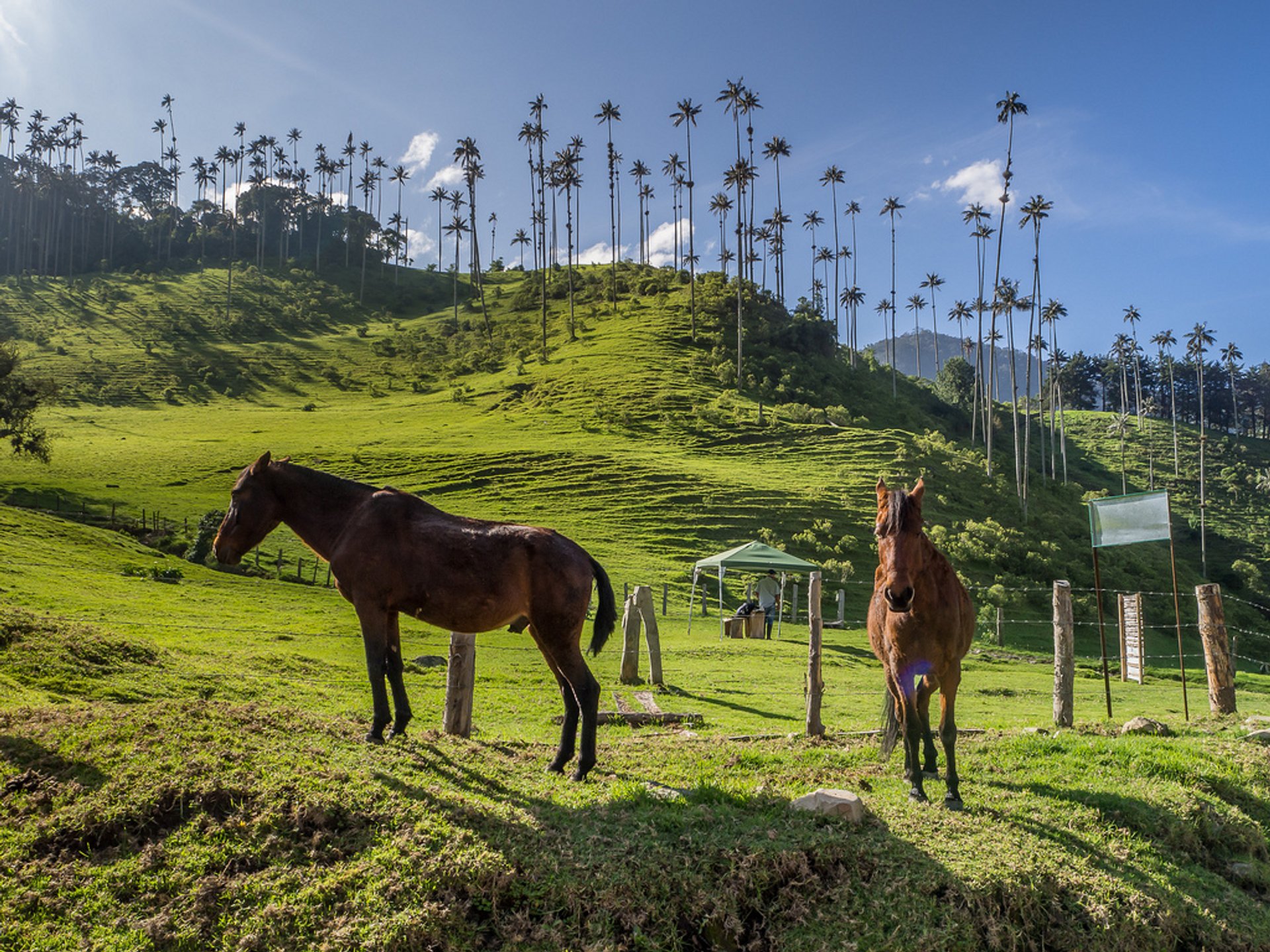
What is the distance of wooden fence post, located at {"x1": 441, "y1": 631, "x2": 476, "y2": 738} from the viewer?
398 inches

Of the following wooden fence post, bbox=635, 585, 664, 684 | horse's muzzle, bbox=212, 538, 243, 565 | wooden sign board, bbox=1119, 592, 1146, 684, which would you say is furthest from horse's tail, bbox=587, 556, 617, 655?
wooden sign board, bbox=1119, 592, 1146, 684

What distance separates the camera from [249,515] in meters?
8.32

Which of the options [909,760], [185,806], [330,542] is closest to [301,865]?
[185,806]

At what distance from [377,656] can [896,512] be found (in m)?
4.96

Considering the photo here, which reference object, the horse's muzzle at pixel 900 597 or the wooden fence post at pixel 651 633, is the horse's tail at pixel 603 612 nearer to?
the horse's muzzle at pixel 900 597

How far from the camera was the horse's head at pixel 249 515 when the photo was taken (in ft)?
27.0

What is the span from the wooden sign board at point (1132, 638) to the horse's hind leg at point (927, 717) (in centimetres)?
1983

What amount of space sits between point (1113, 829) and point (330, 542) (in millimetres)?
7871

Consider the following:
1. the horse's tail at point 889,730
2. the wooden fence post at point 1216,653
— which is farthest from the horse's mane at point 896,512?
the wooden fence post at point 1216,653

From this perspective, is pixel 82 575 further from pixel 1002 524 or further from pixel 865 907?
pixel 1002 524

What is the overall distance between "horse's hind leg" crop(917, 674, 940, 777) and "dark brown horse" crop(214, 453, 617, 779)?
3.04 metres

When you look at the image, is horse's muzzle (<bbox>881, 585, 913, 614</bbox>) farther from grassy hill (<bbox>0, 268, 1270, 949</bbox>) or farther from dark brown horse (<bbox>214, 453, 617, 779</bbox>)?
dark brown horse (<bbox>214, 453, 617, 779</bbox>)

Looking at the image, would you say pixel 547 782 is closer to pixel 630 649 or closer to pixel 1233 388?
pixel 630 649

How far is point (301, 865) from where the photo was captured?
19.2 feet
